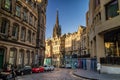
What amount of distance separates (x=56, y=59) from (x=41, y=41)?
39.9 meters

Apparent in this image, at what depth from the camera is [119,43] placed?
28.9 m

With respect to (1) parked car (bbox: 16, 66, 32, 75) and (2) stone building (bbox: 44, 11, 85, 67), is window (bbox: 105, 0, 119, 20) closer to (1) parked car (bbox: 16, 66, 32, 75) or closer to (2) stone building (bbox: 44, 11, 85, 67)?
(1) parked car (bbox: 16, 66, 32, 75)

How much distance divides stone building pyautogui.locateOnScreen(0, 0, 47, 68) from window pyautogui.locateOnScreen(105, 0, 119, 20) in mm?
16390

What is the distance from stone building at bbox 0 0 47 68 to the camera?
1042 inches

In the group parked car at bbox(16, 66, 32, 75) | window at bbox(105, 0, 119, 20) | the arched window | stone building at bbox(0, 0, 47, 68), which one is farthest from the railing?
the arched window

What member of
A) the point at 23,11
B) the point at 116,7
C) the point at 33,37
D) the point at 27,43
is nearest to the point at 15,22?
the point at 23,11

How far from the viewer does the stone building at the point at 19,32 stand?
26.5 m

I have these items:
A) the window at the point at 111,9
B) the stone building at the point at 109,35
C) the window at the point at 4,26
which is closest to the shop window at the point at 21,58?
the window at the point at 4,26

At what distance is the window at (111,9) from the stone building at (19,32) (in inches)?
645

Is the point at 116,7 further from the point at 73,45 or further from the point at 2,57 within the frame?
the point at 73,45

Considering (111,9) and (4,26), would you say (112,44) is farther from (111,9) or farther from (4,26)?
(4,26)

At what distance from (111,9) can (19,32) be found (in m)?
17.4

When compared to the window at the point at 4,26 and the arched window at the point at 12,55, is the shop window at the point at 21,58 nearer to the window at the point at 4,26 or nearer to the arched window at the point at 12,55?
the arched window at the point at 12,55

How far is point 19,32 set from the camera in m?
31.5
